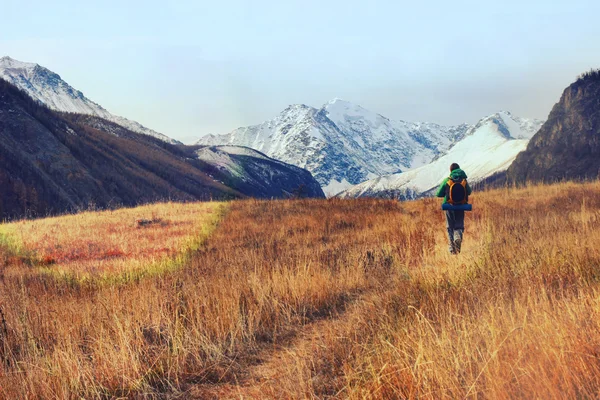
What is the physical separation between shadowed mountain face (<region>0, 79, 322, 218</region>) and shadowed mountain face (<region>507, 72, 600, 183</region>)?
9339 cm

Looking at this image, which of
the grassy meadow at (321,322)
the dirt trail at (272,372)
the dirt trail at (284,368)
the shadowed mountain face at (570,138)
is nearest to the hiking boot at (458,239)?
the grassy meadow at (321,322)

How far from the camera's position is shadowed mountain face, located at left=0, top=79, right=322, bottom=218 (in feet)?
170

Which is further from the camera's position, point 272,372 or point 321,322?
point 321,322

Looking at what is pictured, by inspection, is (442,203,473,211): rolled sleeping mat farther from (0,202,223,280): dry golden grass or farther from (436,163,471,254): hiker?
(0,202,223,280): dry golden grass

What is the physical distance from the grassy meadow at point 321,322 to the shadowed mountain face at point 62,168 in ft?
76.6

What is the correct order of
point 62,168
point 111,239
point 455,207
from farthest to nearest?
point 62,168
point 111,239
point 455,207

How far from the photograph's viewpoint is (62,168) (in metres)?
63.6

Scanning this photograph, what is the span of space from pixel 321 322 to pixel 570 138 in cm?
14168

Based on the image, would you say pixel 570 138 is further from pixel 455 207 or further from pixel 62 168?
pixel 455 207

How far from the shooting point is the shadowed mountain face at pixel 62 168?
5191 centimetres

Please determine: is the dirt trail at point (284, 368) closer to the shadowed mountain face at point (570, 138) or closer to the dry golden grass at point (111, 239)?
the dry golden grass at point (111, 239)

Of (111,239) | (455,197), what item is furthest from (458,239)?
(111,239)

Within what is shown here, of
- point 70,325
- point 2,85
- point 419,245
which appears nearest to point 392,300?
point 70,325

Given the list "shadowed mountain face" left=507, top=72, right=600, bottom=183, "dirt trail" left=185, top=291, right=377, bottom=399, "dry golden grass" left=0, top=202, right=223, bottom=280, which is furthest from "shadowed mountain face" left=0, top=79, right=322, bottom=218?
"shadowed mountain face" left=507, top=72, right=600, bottom=183
